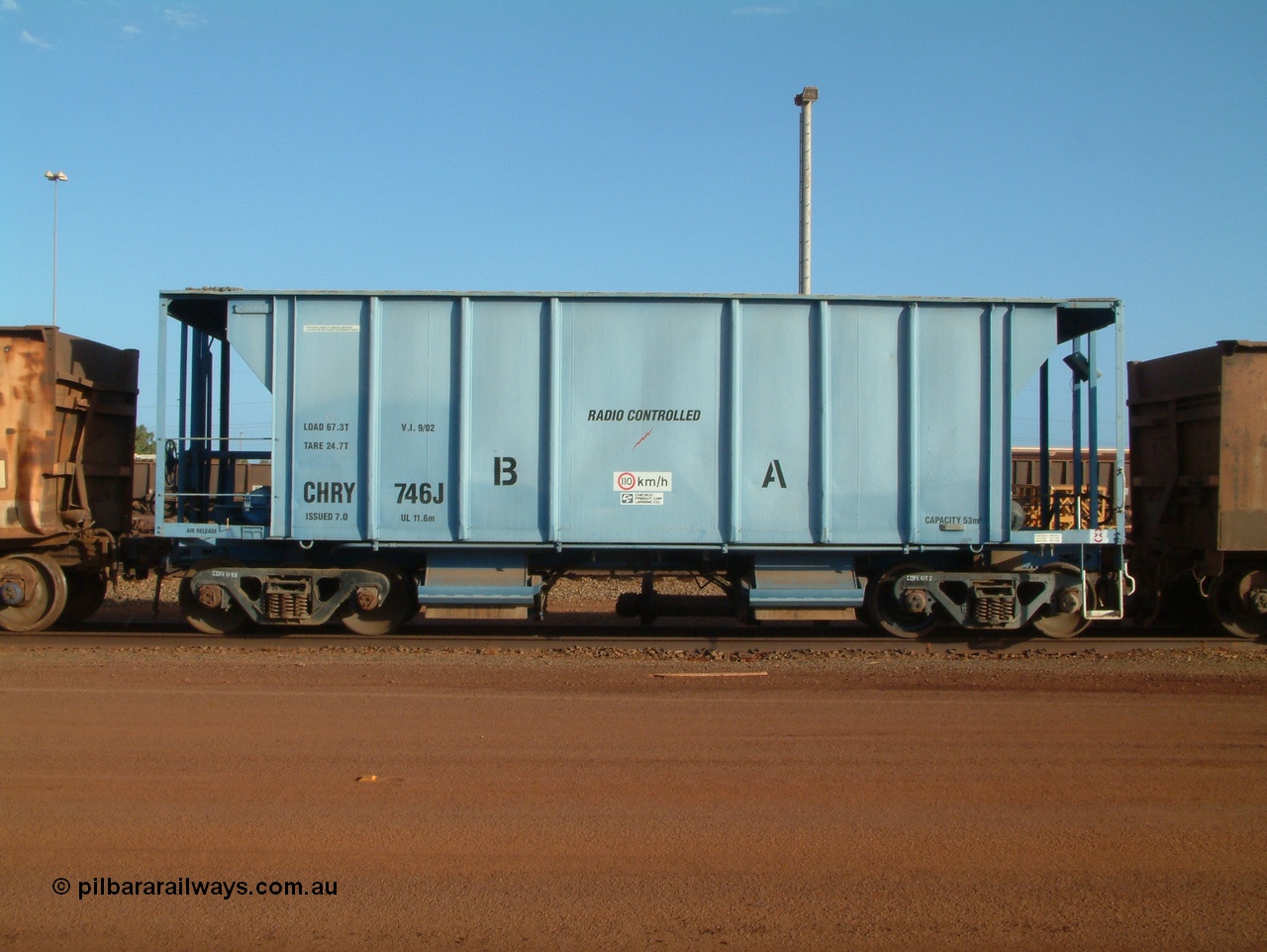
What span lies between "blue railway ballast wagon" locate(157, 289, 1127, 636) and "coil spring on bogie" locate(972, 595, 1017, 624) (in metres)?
A: 0.02

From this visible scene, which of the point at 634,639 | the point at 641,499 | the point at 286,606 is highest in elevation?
the point at 641,499

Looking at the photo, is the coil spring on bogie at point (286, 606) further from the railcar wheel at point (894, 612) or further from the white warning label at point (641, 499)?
the railcar wheel at point (894, 612)

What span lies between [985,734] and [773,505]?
4.50m

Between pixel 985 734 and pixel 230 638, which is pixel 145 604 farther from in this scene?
pixel 985 734

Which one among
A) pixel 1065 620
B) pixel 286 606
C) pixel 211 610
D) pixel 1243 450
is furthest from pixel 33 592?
pixel 1243 450

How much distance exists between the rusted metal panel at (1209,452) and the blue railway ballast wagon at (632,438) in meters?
1.27

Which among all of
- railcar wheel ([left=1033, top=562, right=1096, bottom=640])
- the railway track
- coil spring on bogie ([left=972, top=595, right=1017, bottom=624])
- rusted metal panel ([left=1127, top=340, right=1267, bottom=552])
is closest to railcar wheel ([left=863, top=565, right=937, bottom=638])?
the railway track

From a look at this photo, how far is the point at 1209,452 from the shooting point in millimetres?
11211

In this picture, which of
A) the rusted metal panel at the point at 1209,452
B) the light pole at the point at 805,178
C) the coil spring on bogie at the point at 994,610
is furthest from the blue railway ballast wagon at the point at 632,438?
the light pole at the point at 805,178

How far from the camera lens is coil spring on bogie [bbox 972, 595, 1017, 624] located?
425 inches

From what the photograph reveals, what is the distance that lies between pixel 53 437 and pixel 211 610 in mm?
2559

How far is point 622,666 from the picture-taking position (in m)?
9.17

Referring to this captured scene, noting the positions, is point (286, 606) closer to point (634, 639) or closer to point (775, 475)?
point (634, 639)

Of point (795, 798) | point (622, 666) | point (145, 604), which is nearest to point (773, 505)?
point (622, 666)
